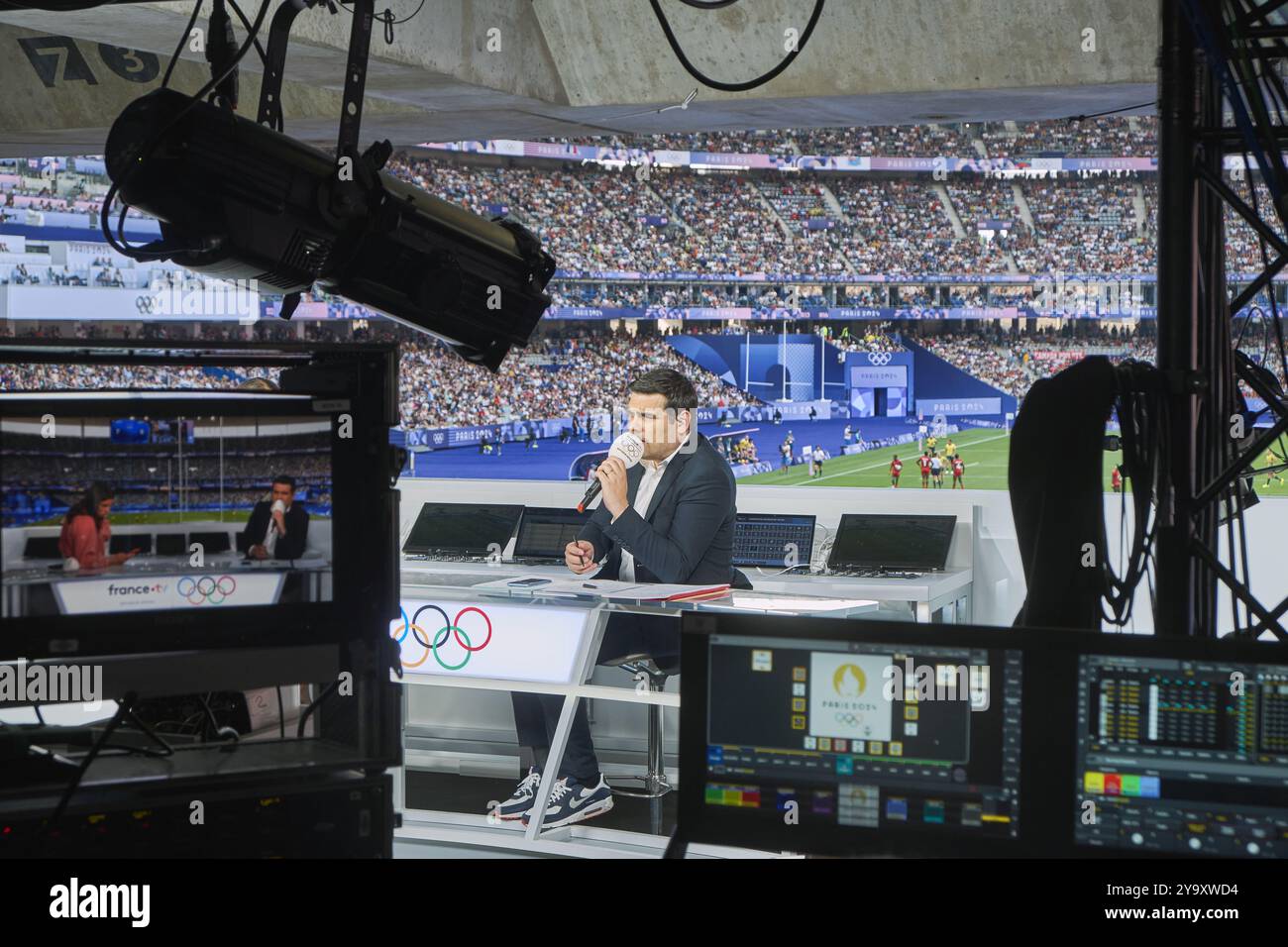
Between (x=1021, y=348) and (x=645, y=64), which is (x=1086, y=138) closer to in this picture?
(x=1021, y=348)

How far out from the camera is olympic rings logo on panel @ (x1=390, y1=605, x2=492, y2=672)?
4.50 metres

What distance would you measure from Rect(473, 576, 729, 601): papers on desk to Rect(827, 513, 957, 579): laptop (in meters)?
1.12

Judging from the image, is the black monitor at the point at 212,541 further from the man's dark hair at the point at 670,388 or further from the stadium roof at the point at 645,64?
the man's dark hair at the point at 670,388

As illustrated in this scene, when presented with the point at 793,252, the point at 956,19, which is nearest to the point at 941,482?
the point at 793,252

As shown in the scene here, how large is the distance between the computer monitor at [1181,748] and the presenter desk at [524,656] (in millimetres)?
2442

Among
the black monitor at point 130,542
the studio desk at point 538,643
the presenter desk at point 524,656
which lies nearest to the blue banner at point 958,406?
the studio desk at point 538,643

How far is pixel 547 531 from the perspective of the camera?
5578mm

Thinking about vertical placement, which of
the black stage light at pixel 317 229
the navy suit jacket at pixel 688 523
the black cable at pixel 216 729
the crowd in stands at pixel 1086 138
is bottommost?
the black cable at pixel 216 729

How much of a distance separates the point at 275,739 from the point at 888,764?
0.86m

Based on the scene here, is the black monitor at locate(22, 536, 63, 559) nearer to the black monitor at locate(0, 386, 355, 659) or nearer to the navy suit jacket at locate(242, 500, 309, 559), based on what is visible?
the black monitor at locate(0, 386, 355, 659)

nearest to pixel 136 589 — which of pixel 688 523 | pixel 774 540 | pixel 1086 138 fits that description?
pixel 688 523

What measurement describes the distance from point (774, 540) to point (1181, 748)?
389cm

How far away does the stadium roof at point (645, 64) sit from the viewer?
392cm

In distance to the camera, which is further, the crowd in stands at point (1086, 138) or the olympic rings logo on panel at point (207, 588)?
the crowd in stands at point (1086, 138)
